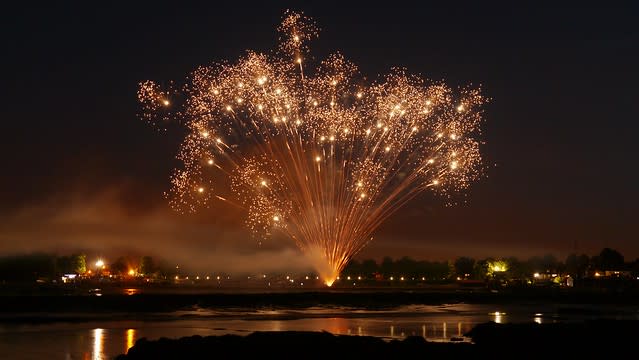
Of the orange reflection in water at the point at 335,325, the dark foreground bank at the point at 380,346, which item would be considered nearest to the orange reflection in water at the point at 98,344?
the dark foreground bank at the point at 380,346

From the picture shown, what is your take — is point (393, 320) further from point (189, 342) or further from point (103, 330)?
point (189, 342)

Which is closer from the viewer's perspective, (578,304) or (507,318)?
(507,318)

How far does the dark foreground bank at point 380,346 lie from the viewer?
95.9 feet

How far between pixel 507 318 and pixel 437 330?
11.9 metres

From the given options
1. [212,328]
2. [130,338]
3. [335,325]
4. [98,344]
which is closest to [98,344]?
[98,344]

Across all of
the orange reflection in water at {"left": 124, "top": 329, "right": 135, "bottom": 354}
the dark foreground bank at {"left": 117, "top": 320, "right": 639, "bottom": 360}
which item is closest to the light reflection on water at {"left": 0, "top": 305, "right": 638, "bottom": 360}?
the orange reflection in water at {"left": 124, "top": 329, "right": 135, "bottom": 354}

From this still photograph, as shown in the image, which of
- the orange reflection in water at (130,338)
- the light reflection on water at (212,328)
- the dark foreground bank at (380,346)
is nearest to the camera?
the dark foreground bank at (380,346)

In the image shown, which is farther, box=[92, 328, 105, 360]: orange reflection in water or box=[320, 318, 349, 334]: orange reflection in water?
box=[320, 318, 349, 334]: orange reflection in water

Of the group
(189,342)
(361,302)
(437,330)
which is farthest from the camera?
(361,302)

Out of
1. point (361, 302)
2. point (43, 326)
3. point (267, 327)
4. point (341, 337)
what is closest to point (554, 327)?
point (341, 337)

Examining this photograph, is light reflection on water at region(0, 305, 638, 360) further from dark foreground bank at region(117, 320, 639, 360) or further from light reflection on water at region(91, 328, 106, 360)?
dark foreground bank at region(117, 320, 639, 360)

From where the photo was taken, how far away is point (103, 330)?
42875 millimetres

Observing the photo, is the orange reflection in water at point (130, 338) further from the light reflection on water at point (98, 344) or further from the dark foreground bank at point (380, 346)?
the dark foreground bank at point (380, 346)

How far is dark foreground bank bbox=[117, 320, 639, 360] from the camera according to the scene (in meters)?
29.2
